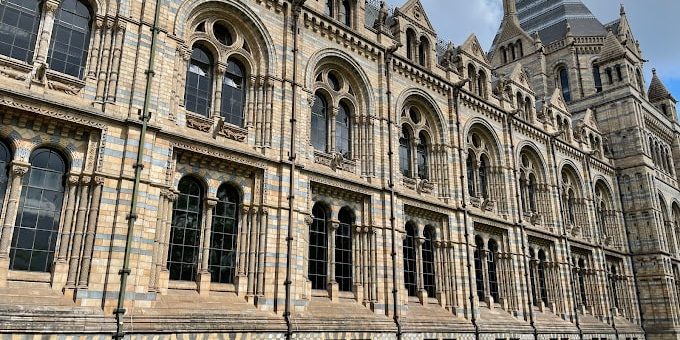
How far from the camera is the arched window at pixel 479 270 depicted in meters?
24.9

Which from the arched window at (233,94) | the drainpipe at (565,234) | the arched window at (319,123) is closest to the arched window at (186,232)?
the arched window at (233,94)

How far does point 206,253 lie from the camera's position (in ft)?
50.0

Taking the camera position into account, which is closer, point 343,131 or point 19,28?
point 19,28

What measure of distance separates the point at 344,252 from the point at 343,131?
16.2 feet

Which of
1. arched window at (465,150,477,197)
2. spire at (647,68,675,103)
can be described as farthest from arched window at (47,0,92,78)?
spire at (647,68,675,103)

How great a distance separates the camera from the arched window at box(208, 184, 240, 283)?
15.6 metres

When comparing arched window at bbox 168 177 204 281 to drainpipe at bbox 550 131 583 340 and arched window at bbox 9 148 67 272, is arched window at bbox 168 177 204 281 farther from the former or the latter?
drainpipe at bbox 550 131 583 340

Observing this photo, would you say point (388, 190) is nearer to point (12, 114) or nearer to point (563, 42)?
point (12, 114)

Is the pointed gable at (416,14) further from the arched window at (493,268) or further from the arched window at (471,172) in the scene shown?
the arched window at (493,268)

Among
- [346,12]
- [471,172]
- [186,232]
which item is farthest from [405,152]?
[186,232]

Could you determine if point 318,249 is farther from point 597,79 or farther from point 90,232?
point 597,79

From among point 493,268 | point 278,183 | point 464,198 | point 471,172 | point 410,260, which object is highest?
point 471,172

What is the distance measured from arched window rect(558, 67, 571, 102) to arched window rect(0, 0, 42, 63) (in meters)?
42.4

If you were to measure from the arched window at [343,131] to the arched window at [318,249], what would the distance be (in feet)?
9.42
